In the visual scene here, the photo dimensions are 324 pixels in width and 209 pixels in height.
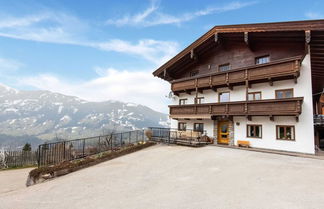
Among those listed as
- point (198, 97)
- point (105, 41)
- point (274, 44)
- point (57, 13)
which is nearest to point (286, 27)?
point (274, 44)

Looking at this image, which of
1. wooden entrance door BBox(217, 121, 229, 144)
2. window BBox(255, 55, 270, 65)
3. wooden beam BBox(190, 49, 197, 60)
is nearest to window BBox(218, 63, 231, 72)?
window BBox(255, 55, 270, 65)

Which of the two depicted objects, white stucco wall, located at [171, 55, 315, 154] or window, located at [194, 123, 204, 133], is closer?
white stucco wall, located at [171, 55, 315, 154]

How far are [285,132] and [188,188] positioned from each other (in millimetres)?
10614

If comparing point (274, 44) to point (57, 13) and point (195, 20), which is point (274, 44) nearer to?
point (195, 20)

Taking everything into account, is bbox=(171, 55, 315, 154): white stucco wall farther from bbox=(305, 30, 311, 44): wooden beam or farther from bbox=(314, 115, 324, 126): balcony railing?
bbox=(314, 115, 324, 126): balcony railing

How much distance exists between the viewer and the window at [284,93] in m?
12.5

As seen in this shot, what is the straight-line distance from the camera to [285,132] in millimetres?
12516

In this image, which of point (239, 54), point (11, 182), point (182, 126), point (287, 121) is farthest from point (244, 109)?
point (11, 182)

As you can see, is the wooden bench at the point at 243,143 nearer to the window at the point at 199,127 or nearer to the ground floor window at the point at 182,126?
the window at the point at 199,127

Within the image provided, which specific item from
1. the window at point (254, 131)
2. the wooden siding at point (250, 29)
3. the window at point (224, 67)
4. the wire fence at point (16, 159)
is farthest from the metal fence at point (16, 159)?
the window at point (254, 131)

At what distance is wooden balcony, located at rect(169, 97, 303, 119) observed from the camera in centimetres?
1155

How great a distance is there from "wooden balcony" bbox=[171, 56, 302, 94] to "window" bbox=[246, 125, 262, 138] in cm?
372

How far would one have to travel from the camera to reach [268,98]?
44.0ft

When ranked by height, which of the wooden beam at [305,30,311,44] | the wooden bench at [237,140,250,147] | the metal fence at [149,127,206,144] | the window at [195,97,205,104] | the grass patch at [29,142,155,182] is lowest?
the grass patch at [29,142,155,182]
